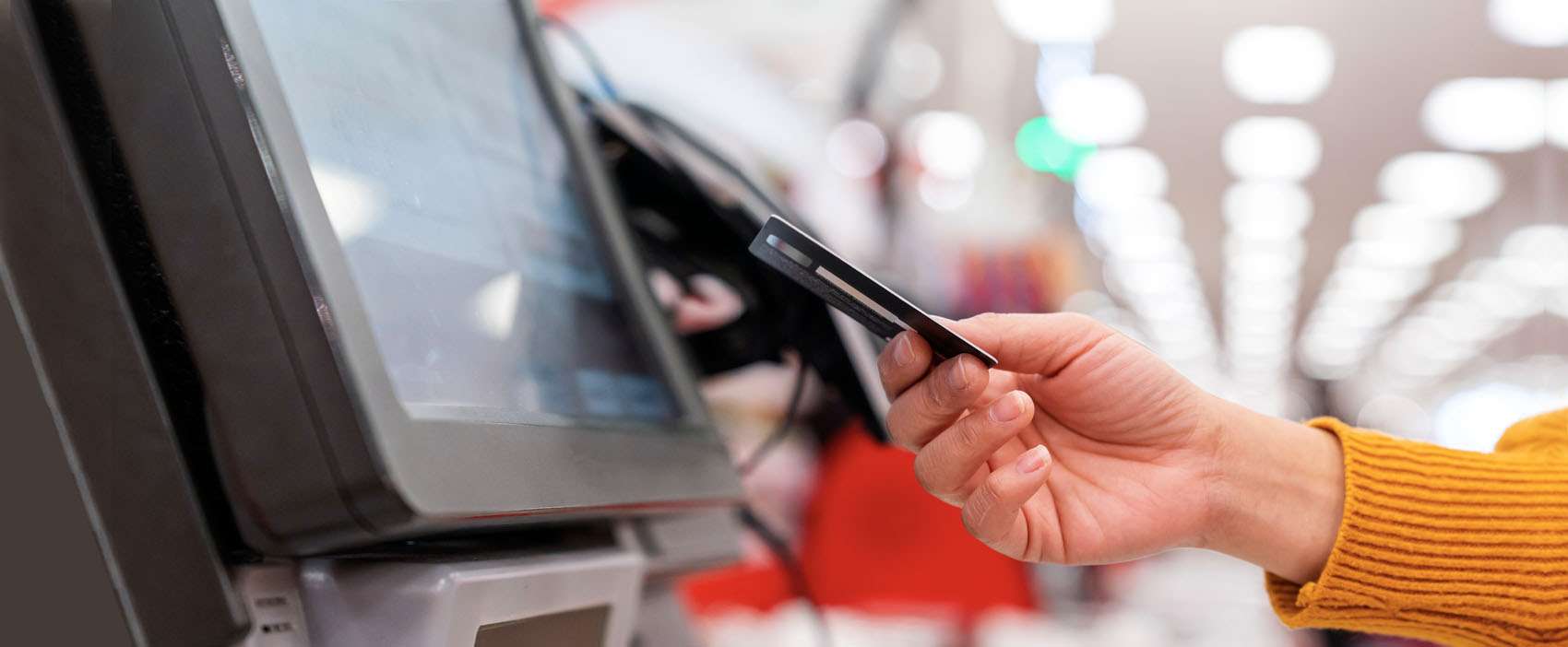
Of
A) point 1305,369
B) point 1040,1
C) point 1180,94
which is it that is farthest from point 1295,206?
point 1305,369

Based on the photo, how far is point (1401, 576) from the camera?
858 millimetres

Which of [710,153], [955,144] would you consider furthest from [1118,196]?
[710,153]

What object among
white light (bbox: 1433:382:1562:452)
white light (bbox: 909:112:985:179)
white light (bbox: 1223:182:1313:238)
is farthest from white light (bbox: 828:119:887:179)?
white light (bbox: 1433:382:1562:452)

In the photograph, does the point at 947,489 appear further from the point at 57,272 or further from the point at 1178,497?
the point at 57,272

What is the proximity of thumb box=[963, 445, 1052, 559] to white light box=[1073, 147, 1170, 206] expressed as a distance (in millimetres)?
6857

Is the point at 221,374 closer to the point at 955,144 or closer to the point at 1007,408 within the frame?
the point at 1007,408

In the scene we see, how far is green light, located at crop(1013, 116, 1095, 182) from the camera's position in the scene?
4941 millimetres

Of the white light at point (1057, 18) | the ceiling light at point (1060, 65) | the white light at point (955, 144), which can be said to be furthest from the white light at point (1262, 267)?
the white light at point (955, 144)

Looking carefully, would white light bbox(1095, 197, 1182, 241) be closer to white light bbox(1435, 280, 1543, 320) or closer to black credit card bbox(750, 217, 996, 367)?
white light bbox(1435, 280, 1543, 320)

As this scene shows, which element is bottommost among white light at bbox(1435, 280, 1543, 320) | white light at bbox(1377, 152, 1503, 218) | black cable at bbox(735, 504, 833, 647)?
white light at bbox(1435, 280, 1543, 320)

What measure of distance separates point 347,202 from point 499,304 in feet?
0.50

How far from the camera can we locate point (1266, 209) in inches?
337

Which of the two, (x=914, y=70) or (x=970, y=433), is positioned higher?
(x=970, y=433)

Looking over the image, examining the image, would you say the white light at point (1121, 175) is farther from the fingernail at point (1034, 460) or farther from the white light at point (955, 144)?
the fingernail at point (1034, 460)
